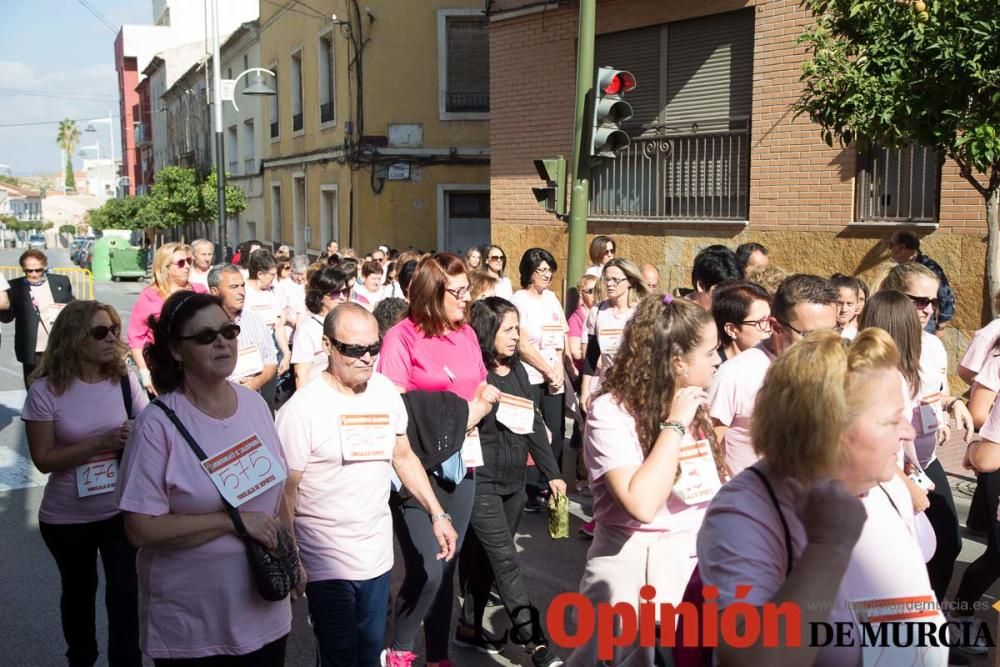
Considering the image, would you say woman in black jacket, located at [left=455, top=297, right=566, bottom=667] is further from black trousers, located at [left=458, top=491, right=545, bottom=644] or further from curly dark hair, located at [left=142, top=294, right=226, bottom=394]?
curly dark hair, located at [left=142, top=294, right=226, bottom=394]

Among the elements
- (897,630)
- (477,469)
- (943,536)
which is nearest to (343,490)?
(477,469)

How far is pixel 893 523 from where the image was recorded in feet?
7.17

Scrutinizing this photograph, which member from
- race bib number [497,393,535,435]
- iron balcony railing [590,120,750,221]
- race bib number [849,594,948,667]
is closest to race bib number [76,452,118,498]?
race bib number [497,393,535,435]

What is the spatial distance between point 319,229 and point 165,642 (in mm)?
23473

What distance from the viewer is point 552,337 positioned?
777cm

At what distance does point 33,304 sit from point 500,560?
19.6 feet

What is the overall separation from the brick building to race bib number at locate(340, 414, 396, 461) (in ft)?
19.6

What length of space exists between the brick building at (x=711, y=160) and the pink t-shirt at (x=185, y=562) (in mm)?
6792

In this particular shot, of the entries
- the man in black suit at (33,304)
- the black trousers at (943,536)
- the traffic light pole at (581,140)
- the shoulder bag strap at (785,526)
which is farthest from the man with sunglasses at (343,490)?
the man in black suit at (33,304)

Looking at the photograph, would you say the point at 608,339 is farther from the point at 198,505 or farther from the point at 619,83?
the point at 198,505

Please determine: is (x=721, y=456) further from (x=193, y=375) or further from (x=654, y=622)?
(x=193, y=375)

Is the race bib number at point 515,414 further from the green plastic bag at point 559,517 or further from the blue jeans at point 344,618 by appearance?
the blue jeans at point 344,618

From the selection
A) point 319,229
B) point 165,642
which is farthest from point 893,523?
point 319,229

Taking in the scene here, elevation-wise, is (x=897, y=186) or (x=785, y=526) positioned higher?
(x=897, y=186)
